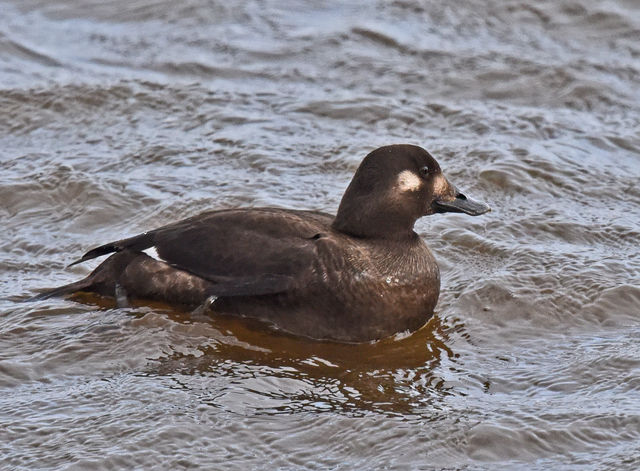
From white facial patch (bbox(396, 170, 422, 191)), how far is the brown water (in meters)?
0.75

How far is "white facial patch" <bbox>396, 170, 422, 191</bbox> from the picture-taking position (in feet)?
19.8

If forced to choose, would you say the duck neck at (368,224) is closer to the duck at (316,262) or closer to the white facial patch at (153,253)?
the duck at (316,262)

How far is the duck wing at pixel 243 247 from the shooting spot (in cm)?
591

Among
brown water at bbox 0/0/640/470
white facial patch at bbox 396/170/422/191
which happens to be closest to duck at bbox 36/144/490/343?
white facial patch at bbox 396/170/422/191

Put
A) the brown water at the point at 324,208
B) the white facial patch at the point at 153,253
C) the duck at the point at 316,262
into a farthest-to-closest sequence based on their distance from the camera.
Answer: the white facial patch at the point at 153,253
the duck at the point at 316,262
the brown water at the point at 324,208

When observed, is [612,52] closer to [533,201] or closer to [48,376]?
[533,201]

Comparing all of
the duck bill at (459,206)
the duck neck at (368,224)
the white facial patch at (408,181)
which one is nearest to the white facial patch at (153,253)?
the duck neck at (368,224)

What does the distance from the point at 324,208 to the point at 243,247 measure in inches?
61.8

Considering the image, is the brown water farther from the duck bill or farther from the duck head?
the duck head

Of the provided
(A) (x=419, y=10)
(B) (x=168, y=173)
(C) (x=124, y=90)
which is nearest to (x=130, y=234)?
(B) (x=168, y=173)

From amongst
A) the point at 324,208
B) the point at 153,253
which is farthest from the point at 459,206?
the point at 153,253

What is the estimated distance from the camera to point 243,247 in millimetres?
6031

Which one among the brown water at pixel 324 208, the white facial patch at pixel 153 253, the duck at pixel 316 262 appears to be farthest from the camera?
the white facial patch at pixel 153 253

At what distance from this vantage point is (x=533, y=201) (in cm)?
761
